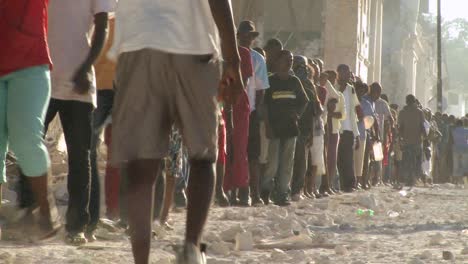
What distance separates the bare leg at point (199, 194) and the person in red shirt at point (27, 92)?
3.43 ft

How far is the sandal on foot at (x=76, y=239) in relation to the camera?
6.61 meters

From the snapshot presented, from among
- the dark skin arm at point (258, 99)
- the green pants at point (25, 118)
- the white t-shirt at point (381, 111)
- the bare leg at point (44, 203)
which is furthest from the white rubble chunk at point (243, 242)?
the white t-shirt at point (381, 111)

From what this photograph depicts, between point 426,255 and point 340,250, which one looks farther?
point 340,250

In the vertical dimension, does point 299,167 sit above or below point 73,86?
below

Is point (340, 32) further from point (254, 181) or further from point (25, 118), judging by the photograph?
point (25, 118)

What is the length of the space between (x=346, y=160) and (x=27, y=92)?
1253 centimetres

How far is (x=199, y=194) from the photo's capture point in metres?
4.77

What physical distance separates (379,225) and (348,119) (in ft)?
24.1

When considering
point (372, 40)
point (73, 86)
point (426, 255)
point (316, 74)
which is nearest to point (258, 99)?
point (316, 74)

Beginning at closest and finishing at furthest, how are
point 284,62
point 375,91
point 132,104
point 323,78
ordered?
point 132,104
point 284,62
point 323,78
point 375,91

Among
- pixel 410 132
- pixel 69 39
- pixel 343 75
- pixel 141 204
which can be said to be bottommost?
pixel 141 204

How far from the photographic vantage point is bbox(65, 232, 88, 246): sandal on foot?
661 centimetres

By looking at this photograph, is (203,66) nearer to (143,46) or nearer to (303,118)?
(143,46)

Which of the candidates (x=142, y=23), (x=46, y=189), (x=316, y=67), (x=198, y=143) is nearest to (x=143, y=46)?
(x=142, y=23)
